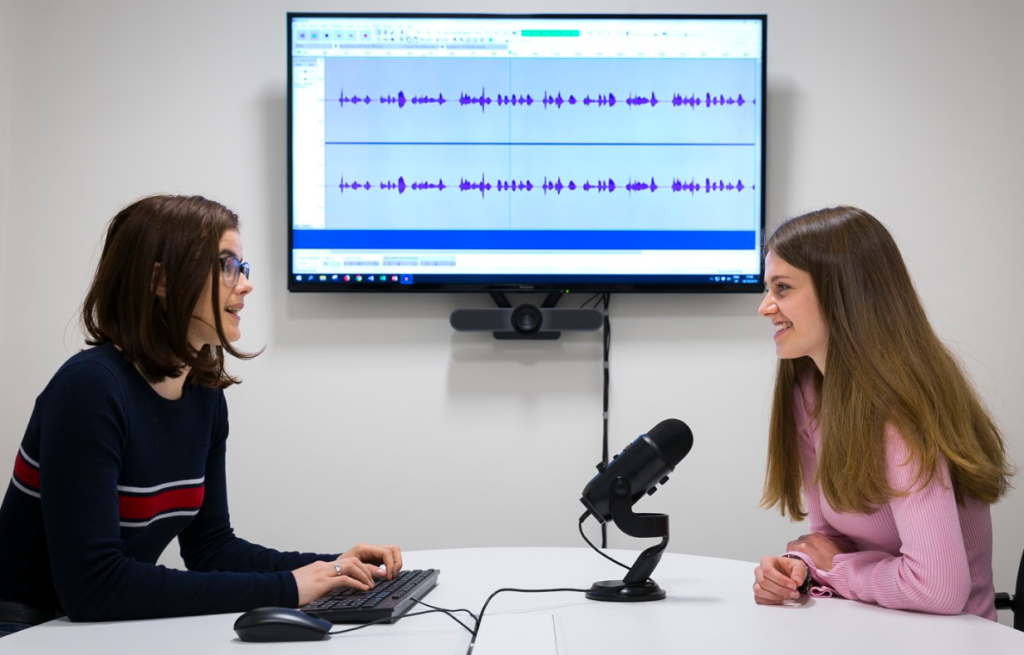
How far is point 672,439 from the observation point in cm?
142

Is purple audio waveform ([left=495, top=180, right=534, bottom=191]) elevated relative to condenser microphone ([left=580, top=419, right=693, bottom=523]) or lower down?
elevated

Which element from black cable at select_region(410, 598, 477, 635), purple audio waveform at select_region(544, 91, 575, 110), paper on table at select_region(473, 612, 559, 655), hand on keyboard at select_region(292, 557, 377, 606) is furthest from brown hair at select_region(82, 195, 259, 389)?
purple audio waveform at select_region(544, 91, 575, 110)

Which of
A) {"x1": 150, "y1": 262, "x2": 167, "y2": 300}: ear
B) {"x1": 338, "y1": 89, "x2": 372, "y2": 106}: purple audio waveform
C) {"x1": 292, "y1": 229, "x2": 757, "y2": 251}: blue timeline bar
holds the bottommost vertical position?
{"x1": 150, "y1": 262, "x2": 167, "y2": 300}: ear

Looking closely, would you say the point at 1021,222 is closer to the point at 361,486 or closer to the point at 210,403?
the point at 361,486

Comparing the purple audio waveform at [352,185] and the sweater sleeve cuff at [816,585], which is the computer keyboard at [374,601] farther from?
the purple audio waveform at [352,185]

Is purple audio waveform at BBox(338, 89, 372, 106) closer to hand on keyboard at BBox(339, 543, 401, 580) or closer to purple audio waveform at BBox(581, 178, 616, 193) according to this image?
purple audio waveform at BBox(581, 178, 616, 193)

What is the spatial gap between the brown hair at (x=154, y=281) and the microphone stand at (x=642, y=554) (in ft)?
2.56

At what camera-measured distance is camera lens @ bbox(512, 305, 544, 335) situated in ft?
8.64

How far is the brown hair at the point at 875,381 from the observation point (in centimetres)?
146

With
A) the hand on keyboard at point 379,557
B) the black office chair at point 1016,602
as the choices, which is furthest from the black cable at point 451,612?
the black office chair at point 1016,602

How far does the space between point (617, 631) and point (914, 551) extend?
19.7 inches

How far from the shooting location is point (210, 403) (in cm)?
170

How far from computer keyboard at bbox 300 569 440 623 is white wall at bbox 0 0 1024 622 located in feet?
4.02

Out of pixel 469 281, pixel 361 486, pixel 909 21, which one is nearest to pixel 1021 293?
pixel 909 21
